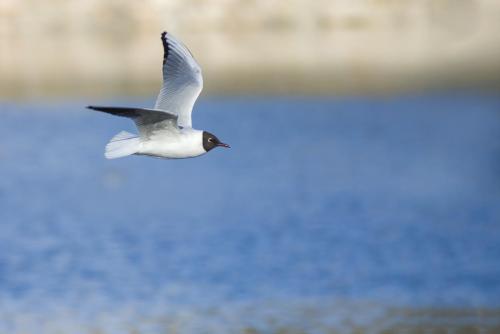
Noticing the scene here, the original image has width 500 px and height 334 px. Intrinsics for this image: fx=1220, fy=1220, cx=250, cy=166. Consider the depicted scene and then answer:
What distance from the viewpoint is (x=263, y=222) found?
47.4 feet

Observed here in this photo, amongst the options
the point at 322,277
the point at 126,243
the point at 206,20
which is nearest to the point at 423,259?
the point at 322,277

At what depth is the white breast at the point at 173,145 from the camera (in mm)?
7027

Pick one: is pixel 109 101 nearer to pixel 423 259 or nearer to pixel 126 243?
pixel 126 243

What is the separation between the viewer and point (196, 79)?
7.64m

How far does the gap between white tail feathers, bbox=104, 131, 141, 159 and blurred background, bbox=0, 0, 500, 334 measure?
3.67 m

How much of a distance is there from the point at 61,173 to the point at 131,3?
17752 millimetres

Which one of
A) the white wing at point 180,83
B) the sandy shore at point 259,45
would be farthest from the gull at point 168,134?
the sandy shore at point 259,45

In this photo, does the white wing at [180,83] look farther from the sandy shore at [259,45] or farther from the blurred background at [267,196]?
the sandy shore at [259,45]

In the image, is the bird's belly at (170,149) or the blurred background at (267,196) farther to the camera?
the blurred background at (267,196)

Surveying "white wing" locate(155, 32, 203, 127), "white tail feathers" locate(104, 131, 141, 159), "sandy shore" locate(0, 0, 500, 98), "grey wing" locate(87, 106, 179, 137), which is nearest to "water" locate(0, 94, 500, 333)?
"sandy shore" locate(0, 0, 500, 98)

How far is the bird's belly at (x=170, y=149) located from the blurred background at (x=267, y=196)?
370 centimetres

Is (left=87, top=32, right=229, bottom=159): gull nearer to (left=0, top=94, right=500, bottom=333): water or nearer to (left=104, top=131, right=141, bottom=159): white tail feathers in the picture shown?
(left=104, top=131, right=141, bottom=159): white tail feathers

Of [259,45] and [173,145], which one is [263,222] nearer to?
[173,145]

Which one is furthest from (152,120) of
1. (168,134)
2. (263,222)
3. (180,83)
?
(263,222)
